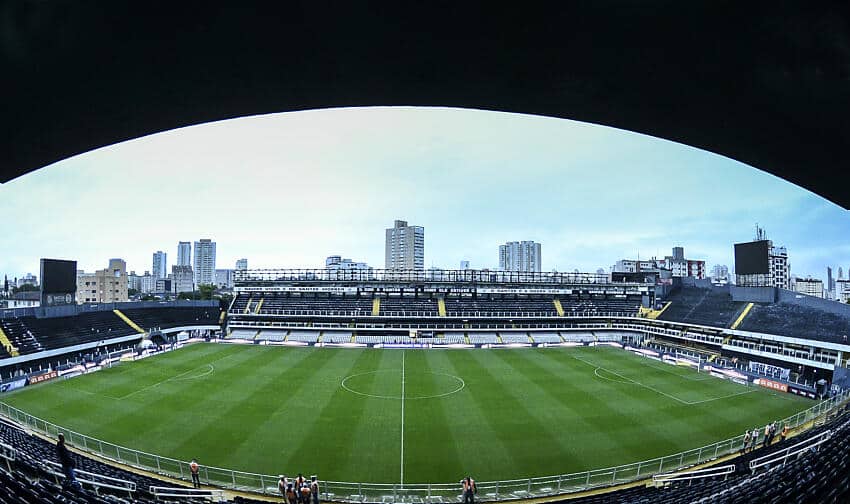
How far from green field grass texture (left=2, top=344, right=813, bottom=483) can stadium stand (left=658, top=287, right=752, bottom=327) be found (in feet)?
38.7

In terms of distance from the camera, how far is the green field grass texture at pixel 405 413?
15.2 metres

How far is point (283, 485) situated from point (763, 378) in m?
30.7

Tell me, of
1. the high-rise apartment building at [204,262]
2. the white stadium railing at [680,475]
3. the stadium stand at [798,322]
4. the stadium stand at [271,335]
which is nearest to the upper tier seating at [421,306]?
the stadium stand at [271,335]

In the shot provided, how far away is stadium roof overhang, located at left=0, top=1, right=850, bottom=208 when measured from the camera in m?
3.13

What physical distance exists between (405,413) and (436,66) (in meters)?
19.3

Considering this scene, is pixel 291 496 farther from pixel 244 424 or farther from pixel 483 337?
pixel 483 337

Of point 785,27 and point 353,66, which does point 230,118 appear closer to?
point 353,66

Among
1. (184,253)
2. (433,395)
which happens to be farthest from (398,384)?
(184,253)

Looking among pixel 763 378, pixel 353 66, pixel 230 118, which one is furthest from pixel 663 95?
pixel 763 378

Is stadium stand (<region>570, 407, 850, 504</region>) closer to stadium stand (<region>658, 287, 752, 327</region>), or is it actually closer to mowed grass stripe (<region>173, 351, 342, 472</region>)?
mowed grass stripe (<region>173, 351, 342, 472</region>)

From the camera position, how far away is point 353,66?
3.92 metres

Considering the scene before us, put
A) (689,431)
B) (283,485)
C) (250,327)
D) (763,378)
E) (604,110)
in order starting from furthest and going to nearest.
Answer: (250,327) → (763,378) → (689,431) → (283,485) → (604,110)

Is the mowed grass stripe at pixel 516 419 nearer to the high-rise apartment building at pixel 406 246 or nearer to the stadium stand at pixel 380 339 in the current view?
the stadium stand at pixel 380 339

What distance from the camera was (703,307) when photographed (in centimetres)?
4372
